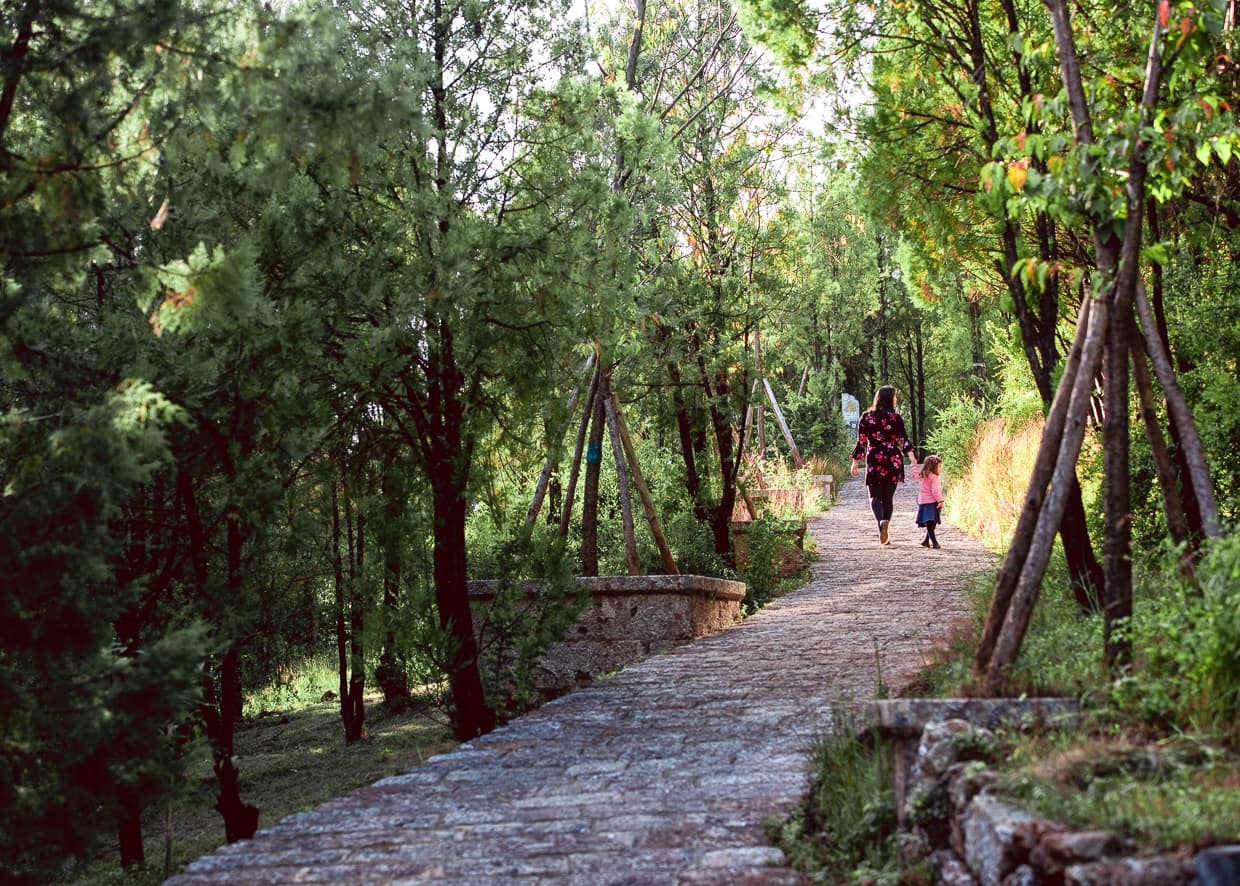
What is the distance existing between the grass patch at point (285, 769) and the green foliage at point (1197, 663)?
4500mm

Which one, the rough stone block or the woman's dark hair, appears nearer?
the rough stone block

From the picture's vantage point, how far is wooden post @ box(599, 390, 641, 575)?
10148 millimetres

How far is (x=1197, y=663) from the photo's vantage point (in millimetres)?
3770

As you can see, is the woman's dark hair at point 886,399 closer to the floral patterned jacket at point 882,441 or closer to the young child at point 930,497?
the floral patterned jacket at point 882,441

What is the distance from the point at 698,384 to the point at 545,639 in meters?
4.58

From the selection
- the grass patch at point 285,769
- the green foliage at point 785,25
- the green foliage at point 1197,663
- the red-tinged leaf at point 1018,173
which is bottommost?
the grass patch at point 285,769

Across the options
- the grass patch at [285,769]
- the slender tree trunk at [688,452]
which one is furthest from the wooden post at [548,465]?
the slender tree trunk at [688,452]

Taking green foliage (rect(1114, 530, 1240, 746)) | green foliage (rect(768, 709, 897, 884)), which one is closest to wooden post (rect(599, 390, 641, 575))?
green foliage (rect(768, 709, 897, 884))

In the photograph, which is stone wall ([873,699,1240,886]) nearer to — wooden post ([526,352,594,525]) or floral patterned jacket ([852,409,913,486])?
wooden post ([526,352,594,525])

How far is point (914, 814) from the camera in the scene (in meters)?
3.83

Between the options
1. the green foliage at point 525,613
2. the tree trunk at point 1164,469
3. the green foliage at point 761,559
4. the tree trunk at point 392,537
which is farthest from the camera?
the green foliage at point 761,559

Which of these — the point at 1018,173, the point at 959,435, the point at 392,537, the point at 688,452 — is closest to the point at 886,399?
the point at 688,452

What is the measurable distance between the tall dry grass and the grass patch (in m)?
6.60

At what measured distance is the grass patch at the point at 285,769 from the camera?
28.4ft
